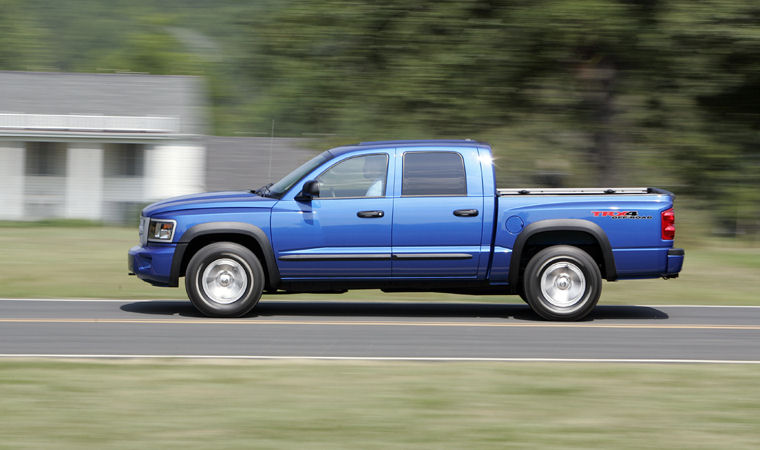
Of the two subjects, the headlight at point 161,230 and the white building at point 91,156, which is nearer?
the headlight at point 161,230

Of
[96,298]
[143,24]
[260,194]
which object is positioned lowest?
[96,298]

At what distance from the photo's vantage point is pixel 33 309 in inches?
462

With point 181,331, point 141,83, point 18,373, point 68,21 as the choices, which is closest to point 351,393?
point 18,373

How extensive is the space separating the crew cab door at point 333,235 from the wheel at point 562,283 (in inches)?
61.7

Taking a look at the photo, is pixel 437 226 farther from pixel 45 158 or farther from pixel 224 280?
pixel 45 158

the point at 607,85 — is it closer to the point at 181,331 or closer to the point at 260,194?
the point at 260,194

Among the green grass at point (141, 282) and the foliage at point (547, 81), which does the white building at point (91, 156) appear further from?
the green grass at point (141, 282)

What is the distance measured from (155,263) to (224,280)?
74 cm

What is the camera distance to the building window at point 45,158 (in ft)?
102

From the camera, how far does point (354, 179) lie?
11062mm

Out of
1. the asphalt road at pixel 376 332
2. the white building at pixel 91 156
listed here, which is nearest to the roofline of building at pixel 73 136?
the white building at pixel 91 156

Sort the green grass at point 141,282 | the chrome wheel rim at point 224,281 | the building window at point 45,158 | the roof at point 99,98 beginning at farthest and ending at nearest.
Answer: the roof at point 99,98 → the building window at point 45,158 → the green grass at point 141,282 → the chrome wheel rim at point 224,281

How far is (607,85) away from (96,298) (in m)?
13.1

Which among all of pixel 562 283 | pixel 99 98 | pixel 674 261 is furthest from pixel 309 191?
pixel 99 98
